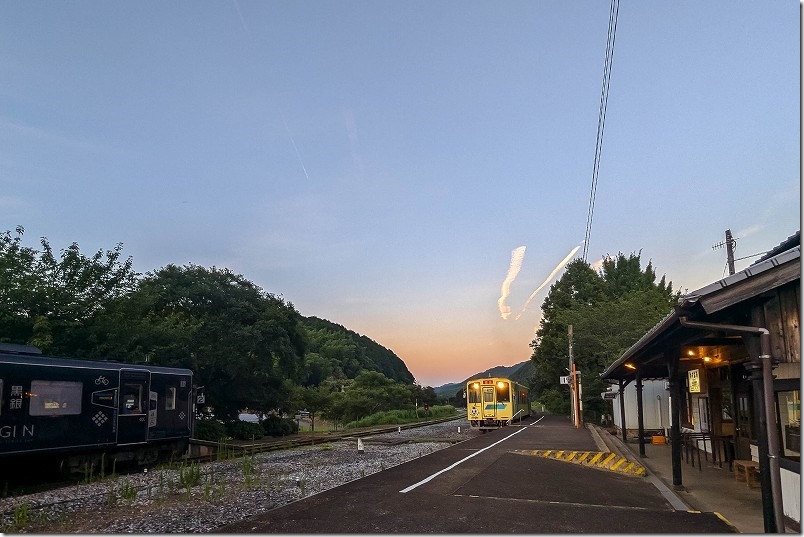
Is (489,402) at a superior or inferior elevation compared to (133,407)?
inferior

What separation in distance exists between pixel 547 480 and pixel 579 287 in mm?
53195

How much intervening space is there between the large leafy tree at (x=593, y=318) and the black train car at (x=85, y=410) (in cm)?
2756

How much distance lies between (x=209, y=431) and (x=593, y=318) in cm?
2786

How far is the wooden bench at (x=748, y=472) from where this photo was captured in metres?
11.4

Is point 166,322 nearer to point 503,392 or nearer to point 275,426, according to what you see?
point 275,426

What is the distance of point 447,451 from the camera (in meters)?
18.7

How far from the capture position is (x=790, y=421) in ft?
25.6

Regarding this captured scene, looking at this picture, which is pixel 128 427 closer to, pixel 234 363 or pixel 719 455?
pixel 234 363

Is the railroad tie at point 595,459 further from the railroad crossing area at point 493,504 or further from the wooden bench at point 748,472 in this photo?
the wooden bench at point 748,472

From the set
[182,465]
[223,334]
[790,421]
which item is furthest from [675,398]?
[223,334]

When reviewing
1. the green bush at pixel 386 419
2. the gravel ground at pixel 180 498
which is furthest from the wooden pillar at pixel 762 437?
the green bush at pixel 386 419

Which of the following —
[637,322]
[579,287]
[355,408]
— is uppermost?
[579,287]

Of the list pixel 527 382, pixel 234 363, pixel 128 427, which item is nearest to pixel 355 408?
pixel 234 363

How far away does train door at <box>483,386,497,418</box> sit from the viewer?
107ft
